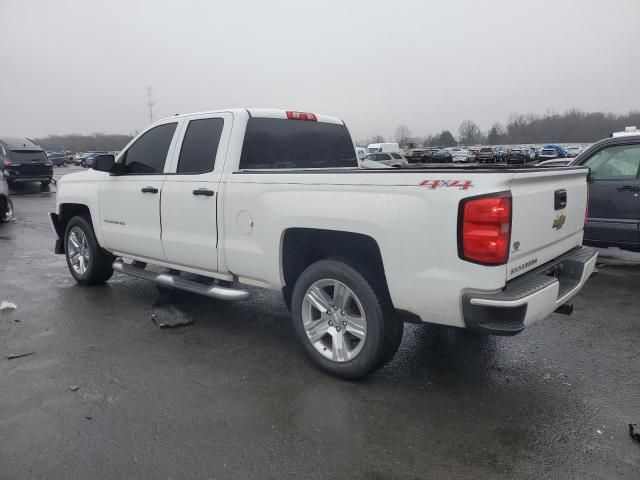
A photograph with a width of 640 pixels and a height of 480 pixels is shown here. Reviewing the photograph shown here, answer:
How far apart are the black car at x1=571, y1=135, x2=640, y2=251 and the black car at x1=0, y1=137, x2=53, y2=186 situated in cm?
1932

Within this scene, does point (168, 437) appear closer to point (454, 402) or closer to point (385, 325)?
point (385, 325)

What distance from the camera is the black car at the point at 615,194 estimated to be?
639 cm

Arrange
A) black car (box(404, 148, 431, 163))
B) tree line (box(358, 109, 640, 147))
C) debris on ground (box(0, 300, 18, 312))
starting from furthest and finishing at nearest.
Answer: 1. tree line (box(358, 109, 640, 147))
2. black car (box(404, 148, 431, 163))
3. debris on ground (box(0, 300, 18, 312))

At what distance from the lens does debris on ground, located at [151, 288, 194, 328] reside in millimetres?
4855

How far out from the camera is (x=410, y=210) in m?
3.05

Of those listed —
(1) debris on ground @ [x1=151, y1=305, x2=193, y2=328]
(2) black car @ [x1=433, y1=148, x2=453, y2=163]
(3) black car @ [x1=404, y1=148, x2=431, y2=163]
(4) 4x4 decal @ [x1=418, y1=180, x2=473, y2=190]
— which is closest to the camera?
(4) 4x4 decal @ [x1=418, y1=180, x2=473, y2=190]

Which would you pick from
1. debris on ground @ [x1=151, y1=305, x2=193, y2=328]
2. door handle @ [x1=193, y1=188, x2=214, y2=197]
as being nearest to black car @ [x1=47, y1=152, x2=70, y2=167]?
debris on ground @ [x1=151, y1=305, x2=193, y2=328]

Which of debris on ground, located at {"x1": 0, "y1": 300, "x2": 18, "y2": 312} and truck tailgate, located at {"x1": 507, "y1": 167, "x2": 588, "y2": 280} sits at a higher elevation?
truck tailgate, located at {"x1": 507, "y1": 167, "x2": 588, "y2": 280}

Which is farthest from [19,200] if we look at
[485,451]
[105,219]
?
[485,451]

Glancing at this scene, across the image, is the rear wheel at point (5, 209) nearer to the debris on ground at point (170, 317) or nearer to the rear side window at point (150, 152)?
the rear side window at point (150, 152)

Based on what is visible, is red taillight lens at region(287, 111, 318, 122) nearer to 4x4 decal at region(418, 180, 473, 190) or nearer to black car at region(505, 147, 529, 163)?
4x4 decal at region(418, 180, 473, 190)

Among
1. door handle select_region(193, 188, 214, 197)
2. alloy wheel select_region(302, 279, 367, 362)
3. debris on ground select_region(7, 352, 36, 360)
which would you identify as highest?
door handle select_region(193, 188, 214, 197)

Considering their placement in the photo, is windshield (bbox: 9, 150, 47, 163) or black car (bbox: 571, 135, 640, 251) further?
windshield (bbox: 9, 150, 47, 163)

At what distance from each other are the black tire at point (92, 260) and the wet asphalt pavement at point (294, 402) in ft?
2.86
